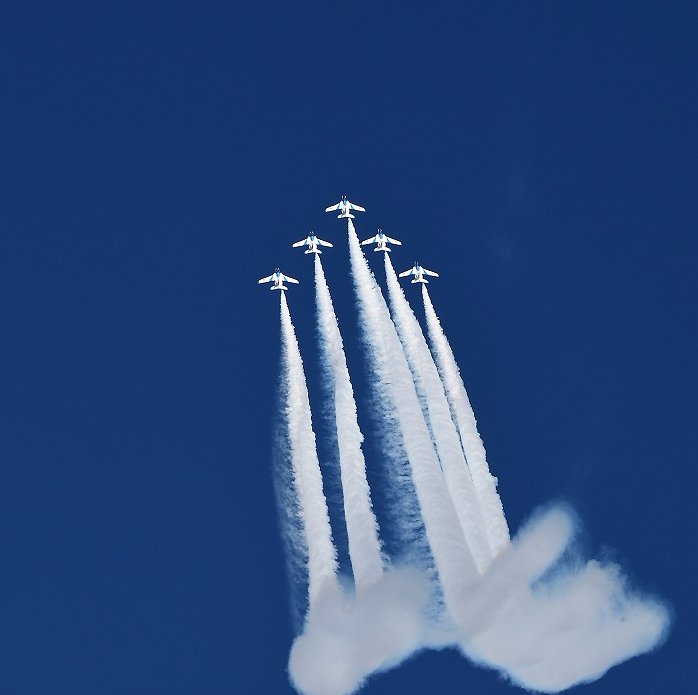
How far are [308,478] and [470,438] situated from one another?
10.4 m

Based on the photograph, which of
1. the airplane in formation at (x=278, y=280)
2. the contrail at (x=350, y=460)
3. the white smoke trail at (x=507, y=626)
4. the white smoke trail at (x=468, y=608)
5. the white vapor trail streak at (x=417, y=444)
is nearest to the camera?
the white vapor trail streak at (x=417, y=444)

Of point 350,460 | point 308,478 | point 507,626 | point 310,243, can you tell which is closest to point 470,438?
point 350,460

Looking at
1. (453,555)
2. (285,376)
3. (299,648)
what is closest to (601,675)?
(453,555)

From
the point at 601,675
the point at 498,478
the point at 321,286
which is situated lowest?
the point at 601,675

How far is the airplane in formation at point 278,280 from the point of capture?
4055 inches

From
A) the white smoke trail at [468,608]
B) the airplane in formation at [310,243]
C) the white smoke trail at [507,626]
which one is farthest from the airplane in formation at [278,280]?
the white smoke trail at [507,626]

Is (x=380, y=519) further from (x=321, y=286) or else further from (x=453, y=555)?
(x=321, y=286)

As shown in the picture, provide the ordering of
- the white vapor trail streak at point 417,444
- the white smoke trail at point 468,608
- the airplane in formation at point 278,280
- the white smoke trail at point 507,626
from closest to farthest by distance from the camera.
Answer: the white vapor trail streak at point 417,444, the white smoke trail at point 468,608, the white smoke trail at point 507,626, the airplane in formation at point 278,280

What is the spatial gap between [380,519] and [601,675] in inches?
646

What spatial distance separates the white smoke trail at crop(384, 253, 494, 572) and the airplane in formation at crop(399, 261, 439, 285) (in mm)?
4904

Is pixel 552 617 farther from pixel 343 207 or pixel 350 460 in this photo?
pixel 343 207

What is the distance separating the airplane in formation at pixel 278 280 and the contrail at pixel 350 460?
308 cm

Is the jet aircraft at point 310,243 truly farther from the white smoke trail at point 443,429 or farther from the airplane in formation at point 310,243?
the white smoke trail at point 443,429

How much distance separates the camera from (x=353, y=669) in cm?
8675
